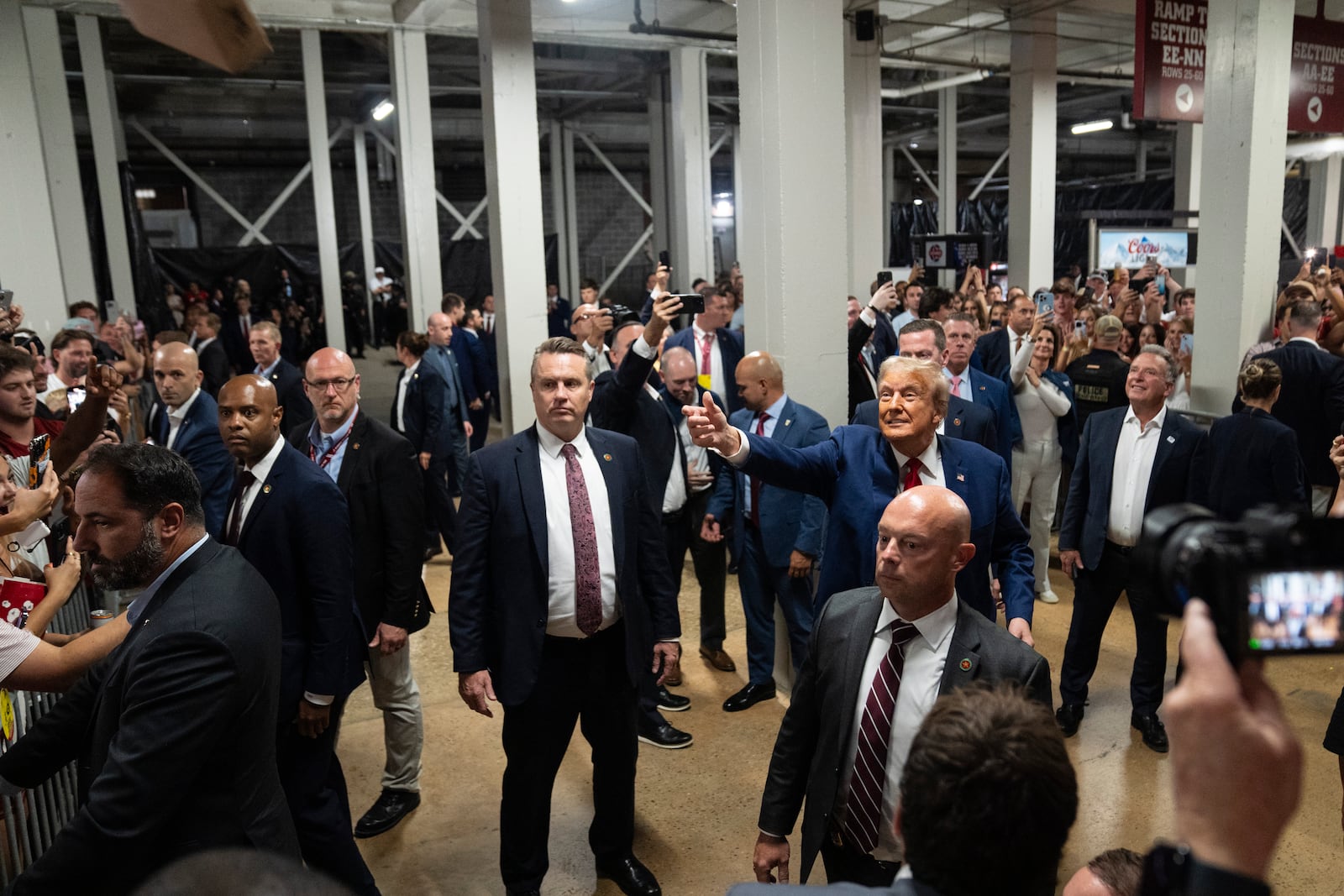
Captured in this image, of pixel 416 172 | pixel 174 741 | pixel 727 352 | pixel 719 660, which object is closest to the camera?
pixel 174 741

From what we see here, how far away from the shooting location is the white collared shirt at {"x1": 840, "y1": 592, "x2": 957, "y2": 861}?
209cm

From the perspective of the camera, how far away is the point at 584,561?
3.03 m

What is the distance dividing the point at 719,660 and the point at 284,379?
10.8ft

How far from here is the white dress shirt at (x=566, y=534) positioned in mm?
3012

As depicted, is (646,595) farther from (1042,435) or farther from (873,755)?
(1042,435)

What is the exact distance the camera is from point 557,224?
792 inches

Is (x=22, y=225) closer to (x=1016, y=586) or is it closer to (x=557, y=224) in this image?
(x=1016, y=586)

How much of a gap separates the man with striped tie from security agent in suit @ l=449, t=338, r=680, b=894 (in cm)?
98

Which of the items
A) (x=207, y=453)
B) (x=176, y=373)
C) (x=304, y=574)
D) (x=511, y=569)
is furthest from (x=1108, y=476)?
(x=176, y=373)

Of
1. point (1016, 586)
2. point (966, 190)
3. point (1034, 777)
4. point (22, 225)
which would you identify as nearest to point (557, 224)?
point (22, 225)

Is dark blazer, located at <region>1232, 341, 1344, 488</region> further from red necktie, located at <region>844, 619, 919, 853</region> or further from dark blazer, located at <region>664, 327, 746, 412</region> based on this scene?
red necktie, located at <region>844, 619, 919, 853</region>

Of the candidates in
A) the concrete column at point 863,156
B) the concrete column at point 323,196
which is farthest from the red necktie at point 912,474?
the concrete column at point 323,196

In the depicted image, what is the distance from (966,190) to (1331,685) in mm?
26722

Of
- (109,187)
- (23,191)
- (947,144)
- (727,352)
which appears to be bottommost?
(727,352)
